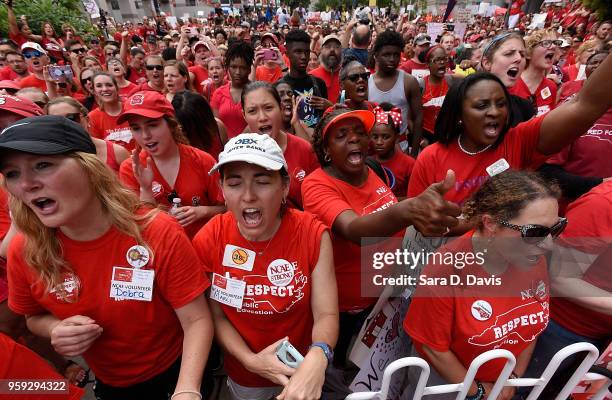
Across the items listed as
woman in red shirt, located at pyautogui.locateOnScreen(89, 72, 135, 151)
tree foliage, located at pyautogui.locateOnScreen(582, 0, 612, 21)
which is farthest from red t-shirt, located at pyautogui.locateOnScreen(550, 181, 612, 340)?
tree foliage, located at pyautogui.locateOnScreen(582, 0, 612, 21)

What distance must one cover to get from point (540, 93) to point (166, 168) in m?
4.18

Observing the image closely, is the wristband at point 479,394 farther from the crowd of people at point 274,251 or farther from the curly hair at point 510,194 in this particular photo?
the curly hair at point 510,194

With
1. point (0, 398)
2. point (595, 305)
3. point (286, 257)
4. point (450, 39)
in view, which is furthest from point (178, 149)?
point (450, 39)

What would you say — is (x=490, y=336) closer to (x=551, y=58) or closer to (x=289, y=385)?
(x=289, y=385)

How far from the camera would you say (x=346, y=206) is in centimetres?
202

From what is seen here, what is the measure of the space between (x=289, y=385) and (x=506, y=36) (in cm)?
364

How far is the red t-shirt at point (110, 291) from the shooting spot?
Answer: 5.14ft

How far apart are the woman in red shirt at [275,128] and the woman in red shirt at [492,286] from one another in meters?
1.41

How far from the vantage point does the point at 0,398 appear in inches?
→ 50.0

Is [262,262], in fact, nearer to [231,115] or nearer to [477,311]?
[477,311]

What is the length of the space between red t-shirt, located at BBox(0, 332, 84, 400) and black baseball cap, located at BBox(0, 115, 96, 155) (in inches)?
30.1

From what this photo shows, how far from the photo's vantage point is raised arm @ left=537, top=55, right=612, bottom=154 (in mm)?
1603

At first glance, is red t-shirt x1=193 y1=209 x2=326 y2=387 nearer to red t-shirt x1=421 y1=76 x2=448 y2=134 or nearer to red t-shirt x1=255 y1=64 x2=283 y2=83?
red t-shirt x1=421 y1=76 x2=448 y2=134

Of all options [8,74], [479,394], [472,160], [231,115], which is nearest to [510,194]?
[472,160]
